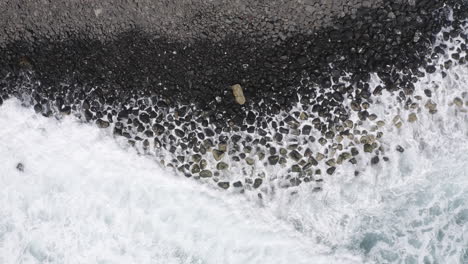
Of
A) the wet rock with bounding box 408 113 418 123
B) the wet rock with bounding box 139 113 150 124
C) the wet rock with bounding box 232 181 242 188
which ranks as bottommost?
the wet rock with bounding box 232 181 242 188

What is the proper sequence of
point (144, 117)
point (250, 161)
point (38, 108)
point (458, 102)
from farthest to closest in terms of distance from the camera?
point (38, 108), point (144, 117), point (250, 161), point (458, 102)

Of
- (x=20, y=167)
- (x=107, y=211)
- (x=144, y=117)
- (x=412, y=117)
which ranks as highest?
(x=412, y=117)

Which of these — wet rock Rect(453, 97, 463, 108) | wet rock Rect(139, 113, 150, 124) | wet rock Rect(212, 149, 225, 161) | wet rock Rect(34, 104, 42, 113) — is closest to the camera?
wet rock Rect(453, 97, 463, 108)

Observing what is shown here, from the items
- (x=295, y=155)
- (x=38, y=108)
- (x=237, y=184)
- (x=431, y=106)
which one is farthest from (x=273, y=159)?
(x=38, y=108)

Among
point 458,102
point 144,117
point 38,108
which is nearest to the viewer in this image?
point 458,102

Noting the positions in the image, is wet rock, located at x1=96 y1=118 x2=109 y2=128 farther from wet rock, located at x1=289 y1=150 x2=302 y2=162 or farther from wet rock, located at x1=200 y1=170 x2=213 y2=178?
wet rock, located at x1=289 y1=150 x2=302 y2=162

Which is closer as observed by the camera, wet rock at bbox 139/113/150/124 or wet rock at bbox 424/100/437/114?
wet rock at bbox 424/100/437/114

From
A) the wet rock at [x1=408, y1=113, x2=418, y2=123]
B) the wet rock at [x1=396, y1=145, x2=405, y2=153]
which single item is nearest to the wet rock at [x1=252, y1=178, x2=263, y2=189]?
the wet rock at [x1=396, y1=145, x2=405, y2=153]

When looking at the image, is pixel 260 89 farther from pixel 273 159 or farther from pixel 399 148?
pixel 399 148

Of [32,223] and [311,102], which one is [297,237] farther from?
[32,223]

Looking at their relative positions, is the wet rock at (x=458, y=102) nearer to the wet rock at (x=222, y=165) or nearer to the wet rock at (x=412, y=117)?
the wet rock at (x=412, y=117)
